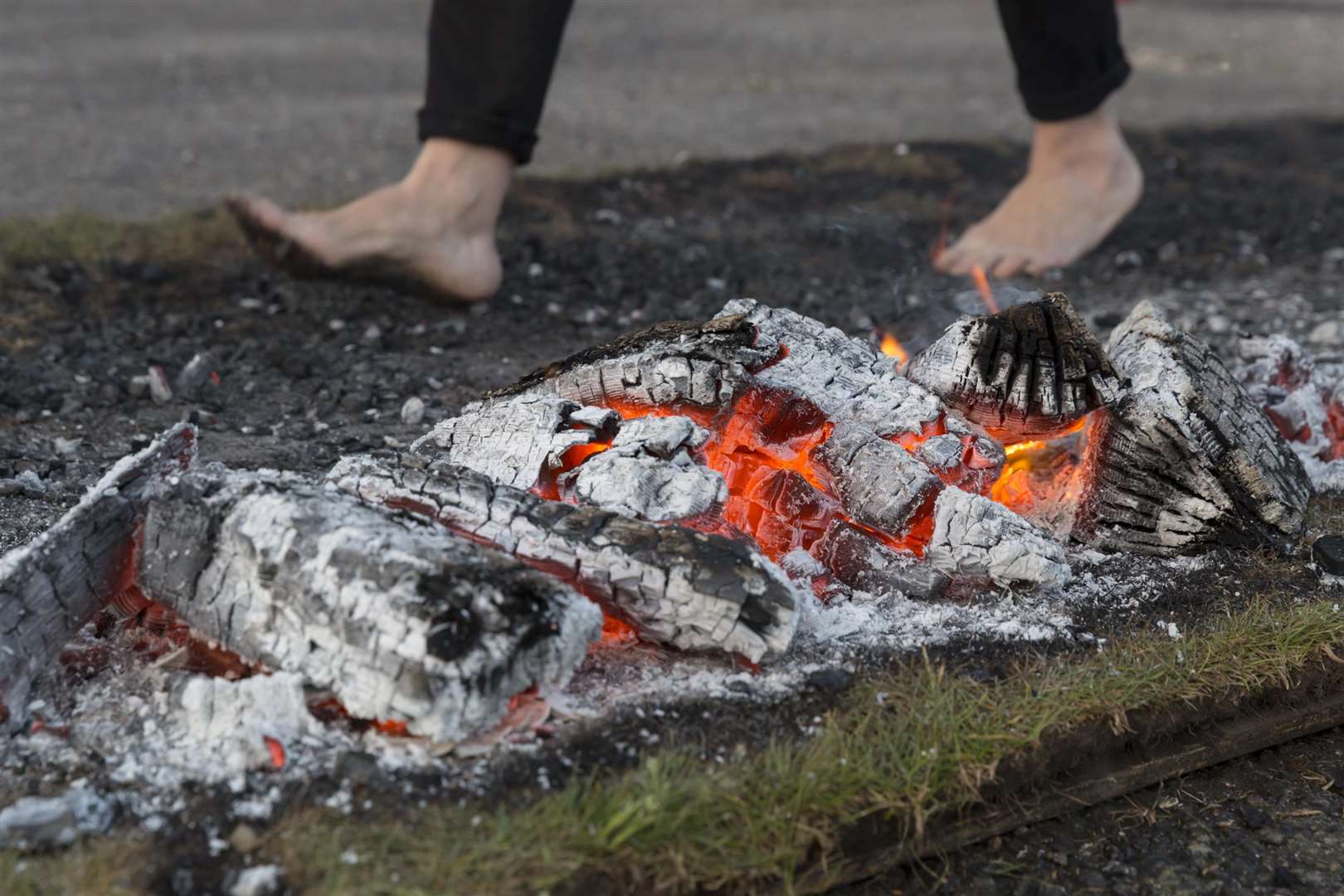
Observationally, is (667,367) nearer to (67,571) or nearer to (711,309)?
(67,571)

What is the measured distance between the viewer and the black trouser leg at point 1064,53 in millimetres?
4062

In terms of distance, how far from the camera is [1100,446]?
244cm

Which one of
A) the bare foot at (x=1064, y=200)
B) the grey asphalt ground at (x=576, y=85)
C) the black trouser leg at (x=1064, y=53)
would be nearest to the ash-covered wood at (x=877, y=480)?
the bare foot at (x=1064, y=200)

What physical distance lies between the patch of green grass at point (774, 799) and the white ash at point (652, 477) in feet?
1.35

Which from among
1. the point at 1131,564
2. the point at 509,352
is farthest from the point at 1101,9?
the point at 1131,564

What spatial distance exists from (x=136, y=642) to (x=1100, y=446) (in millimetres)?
1621

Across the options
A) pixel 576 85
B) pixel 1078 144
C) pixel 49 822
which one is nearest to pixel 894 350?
pixel 1078 144

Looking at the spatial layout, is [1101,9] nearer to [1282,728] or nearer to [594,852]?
[1282,728]

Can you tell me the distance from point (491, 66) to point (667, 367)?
1.63m

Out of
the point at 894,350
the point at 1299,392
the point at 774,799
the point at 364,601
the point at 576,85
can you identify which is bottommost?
the point at 576,85

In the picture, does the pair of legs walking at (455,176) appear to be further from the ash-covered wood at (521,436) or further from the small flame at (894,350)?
the ash-covered wood at (521,436)

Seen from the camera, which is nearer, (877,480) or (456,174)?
(877,480)

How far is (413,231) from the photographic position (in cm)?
366

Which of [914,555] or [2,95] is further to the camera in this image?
[2,95]
